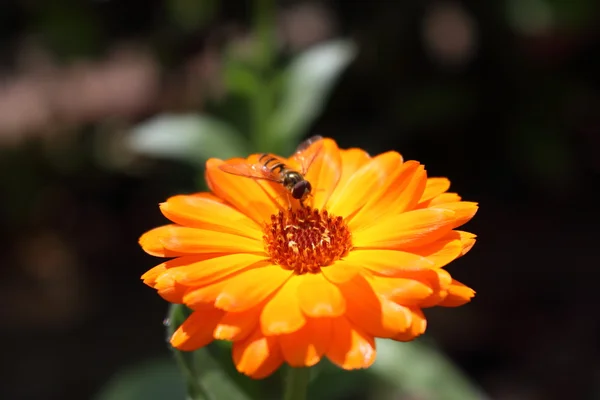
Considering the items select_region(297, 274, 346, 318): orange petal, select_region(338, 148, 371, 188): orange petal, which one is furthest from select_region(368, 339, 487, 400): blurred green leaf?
select_region(297, 274, 346, 318): orange petal

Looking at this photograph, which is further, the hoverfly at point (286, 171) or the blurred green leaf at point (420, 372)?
the blurred green leaf at point (420, 372)

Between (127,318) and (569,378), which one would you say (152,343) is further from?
(569,378)

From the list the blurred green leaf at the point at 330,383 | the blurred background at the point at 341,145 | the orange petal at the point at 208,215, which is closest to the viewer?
the orange petal at the point at 208,215

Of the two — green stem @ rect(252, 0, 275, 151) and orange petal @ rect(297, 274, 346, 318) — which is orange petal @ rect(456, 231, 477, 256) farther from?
green stem @ rect(252, 0, 275, 151)

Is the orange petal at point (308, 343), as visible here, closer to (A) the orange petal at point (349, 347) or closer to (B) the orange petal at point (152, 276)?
(A) the orange petal at point (349, 347)

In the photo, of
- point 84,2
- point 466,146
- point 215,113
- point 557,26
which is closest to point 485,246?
point 466,146

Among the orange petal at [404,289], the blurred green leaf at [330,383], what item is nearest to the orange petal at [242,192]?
the orange petal at [404,289]

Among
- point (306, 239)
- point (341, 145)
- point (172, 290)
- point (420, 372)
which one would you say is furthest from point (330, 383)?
point (341, 145)
